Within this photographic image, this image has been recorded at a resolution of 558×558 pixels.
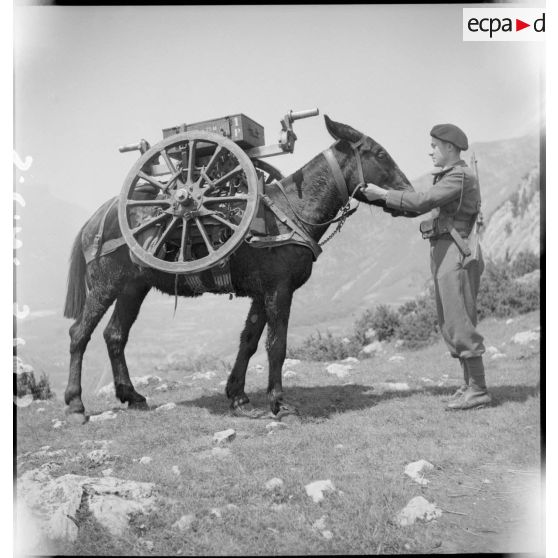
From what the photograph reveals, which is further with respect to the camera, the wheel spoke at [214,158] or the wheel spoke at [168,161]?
the wheel spoke at [168,161]

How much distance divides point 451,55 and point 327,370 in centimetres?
437

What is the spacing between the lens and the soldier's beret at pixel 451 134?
15.6ft

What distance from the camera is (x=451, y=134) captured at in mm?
4766

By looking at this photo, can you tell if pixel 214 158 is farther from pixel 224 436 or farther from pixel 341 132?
pixel 224 436

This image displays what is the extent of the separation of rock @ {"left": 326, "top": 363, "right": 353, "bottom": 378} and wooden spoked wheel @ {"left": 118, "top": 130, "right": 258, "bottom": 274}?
3027 mm

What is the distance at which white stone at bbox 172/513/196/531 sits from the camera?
119 inches

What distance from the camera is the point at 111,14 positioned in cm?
485

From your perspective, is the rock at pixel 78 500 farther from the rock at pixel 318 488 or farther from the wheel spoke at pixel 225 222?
the wheel spoke at pixel 225 222

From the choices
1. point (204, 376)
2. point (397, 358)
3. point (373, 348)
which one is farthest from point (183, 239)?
point (373, 348)

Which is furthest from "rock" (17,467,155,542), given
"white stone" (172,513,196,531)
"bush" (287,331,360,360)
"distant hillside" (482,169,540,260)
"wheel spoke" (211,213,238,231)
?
"distant hillside" (482,169,540,260)

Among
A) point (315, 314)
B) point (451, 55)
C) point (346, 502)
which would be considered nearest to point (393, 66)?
point (451, 55)

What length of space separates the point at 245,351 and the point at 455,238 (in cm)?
247

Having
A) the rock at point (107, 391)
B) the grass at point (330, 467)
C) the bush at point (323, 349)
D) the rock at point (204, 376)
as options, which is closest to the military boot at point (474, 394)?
the grass at point (330, 467)

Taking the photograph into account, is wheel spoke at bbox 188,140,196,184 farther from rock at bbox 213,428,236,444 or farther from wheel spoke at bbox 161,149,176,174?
rock at bbox 213,428,236,444
